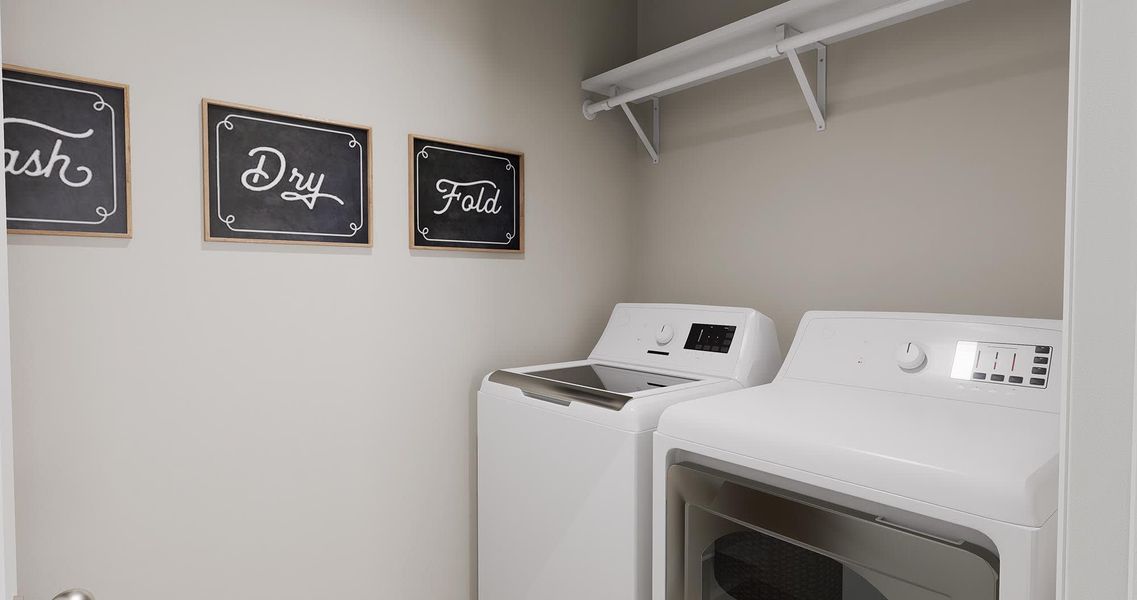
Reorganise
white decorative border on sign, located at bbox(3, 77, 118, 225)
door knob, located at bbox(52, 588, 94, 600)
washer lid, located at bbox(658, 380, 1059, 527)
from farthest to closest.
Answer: white decorative border on sign, located at bbox(3, 77, 118, 225) → washer lid, located at bbox(658, 380, 1059, 527) → door knob, located at bbox(52, 588, 94, 600)

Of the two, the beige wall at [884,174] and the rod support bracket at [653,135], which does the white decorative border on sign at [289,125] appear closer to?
the rod support bracket at [653,135]

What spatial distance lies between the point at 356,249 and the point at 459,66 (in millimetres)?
649

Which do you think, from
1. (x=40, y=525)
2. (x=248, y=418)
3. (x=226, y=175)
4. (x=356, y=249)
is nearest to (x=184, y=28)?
(x=226, y=175)

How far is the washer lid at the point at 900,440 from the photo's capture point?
884mm

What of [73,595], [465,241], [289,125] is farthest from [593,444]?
[289,125]

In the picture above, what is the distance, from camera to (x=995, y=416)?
1.18 metres

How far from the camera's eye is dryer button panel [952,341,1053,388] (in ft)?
3.99

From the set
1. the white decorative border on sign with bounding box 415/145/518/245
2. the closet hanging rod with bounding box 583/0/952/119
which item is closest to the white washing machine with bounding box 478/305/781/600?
the white decorative border on sign with bounding box 415/145/518/245

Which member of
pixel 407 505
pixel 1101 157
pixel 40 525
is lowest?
pixel 407 505

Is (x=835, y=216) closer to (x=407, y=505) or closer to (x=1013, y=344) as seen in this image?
(x=1013, y=344)

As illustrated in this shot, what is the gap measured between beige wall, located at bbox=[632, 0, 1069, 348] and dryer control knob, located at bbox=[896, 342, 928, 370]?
1.00ft

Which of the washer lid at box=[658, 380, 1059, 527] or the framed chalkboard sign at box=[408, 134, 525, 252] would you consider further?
the framed chalkboard sign at box=[408, 134, 525, 252]

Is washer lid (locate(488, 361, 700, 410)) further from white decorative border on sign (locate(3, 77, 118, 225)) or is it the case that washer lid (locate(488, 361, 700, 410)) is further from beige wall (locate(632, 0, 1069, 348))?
white decorative border on sign (locate(3, 77, 118, 225))

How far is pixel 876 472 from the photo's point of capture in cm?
100
